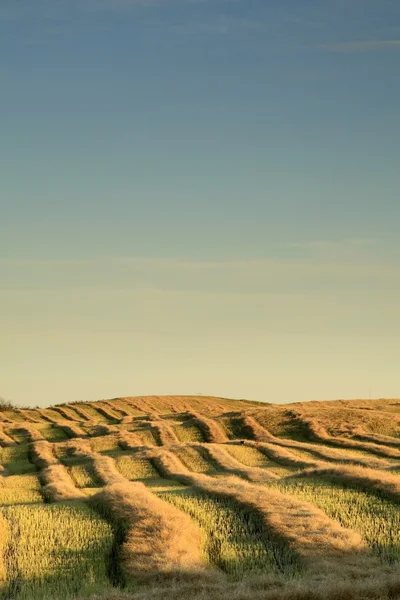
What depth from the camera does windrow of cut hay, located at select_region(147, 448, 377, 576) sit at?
15.3 m

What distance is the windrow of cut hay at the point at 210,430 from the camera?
50281 mm

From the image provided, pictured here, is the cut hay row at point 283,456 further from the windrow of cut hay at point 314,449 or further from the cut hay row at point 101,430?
the cut hay row at point 101,430

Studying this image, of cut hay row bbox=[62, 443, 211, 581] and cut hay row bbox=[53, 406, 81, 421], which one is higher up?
cut hay row bbox=[53, 406, 81, 421]

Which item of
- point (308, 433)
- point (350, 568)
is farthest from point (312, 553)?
point (308, 433)

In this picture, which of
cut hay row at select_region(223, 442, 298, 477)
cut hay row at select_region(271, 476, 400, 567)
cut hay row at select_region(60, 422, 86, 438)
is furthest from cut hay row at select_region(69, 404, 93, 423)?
cut hay row at select_region(271, 476, 400, 567)

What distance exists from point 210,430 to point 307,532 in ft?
114

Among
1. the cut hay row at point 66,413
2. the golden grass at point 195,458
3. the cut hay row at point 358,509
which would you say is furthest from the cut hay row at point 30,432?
the cut hay row at point 358,509

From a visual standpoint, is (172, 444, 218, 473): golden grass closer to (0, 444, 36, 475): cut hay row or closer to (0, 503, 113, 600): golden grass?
(0, 444, 36, 475): cut hay row

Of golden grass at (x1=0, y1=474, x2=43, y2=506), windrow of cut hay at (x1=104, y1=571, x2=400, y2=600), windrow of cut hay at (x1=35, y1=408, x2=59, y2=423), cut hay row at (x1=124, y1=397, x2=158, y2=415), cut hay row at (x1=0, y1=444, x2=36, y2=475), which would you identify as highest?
cut hay row at (x1=124, y1=397, x2=158, y2=415)

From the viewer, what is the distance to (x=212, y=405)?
85062 millimetres

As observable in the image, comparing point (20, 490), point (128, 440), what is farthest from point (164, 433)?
point (20, 490)

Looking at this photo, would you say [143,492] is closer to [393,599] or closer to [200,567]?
[200,567]

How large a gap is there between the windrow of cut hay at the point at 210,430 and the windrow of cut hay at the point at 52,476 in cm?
983

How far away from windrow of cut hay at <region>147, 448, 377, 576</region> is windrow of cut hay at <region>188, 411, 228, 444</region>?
28.0 m
